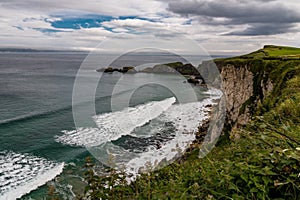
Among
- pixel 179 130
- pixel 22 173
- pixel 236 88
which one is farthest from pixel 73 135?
pixel 236 88

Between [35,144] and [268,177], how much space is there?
26.7 metres

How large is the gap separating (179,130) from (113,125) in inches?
320

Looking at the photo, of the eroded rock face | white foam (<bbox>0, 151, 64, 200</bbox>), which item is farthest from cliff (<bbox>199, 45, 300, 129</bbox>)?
white foam (<bbox>0, 151, 64, 200</bbox>)

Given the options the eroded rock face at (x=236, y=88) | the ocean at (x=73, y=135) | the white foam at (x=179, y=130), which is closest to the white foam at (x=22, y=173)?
the ocean at (x=73, y=135)

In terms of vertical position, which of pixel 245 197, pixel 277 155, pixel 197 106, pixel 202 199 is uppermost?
pixel 277 155

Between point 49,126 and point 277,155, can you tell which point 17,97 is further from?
point 277,155

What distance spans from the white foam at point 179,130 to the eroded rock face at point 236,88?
520 cm

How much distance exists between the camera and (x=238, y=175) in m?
2.93

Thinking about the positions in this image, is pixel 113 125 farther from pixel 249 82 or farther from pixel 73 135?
pixel 249 82

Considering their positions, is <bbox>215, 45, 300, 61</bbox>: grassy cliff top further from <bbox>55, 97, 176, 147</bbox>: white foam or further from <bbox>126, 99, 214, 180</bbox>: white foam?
<bbox>55, 97, 176, 147</bbox>: white foam

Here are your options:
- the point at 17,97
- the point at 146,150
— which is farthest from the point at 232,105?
the point at 17,97

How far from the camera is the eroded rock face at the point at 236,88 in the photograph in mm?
29156

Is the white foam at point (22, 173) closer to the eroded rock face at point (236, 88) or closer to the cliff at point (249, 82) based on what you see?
the cliff at point (249, 82)

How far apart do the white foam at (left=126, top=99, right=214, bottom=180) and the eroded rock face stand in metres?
5.20
